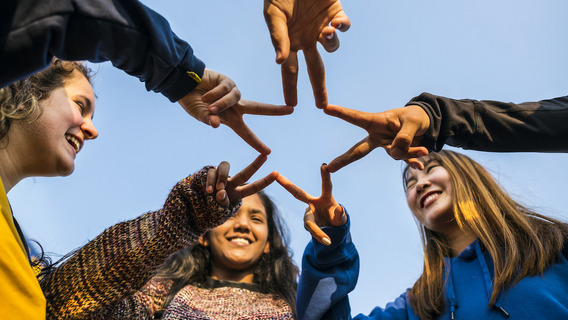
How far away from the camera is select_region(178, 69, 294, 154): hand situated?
76.7 inches

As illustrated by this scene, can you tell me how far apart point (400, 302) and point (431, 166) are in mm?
861

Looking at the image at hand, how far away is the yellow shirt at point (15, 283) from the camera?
3.83 feet

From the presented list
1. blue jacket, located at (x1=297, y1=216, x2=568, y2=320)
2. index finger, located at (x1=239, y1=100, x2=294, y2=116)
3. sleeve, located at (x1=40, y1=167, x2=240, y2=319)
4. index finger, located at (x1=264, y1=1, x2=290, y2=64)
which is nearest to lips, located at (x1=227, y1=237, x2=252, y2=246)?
blue jacket, located at (x1=297, y1=216, x2=568, y2=320)

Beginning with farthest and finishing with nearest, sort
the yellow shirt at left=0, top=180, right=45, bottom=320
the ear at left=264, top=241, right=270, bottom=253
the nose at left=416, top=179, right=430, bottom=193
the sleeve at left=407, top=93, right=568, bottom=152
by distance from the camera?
the ear at left=264, top=241, right=270, bottom=253
the nose at left=416, top=179, right=430, bottom=193
the sleeve at left=407, top=93, right=568, bottom=152
the yellow shirt at left=0, top=180, right=45, bottom=320

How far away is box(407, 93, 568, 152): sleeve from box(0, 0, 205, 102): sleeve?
999 mm

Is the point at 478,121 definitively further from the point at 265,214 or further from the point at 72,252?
the point at 72,252

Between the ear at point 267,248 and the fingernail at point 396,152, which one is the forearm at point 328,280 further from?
the ear at point 267,248

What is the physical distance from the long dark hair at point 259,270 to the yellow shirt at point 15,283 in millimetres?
1218

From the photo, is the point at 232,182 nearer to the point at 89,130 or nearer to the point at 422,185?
the point at 89,130

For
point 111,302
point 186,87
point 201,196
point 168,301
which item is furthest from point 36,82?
point 168,301

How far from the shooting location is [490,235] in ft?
7.69

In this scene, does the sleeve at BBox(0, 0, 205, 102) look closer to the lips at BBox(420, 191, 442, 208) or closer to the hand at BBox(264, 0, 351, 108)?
the hand at BBox(264, 0, 351, 108)

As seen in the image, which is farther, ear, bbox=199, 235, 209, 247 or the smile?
ear, bbox=199, 235, 209, 247

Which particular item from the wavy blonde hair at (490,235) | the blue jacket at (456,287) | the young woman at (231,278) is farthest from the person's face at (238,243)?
the wavy blonde hair at (490,235)
